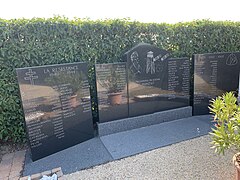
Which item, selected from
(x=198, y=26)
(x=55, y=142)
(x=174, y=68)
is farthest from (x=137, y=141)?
(x=198, y=26)

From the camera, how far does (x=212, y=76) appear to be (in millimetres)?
4336

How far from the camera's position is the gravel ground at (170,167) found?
7.94ft

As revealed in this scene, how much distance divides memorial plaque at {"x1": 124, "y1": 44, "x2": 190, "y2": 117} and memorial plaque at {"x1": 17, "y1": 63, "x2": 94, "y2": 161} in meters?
0.96

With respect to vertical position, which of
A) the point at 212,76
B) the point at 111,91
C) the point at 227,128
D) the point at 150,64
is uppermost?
the point at 150,64

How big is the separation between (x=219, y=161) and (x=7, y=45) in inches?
138

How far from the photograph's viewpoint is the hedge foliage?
2900 millimetres

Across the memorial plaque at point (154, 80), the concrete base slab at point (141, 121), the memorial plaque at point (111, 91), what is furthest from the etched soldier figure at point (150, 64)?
the concrete base slab at point (141, 121)

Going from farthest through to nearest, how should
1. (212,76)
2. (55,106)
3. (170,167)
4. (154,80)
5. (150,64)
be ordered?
(212,76)
(154,80)
(150,64)
(55,106)
(170,167)

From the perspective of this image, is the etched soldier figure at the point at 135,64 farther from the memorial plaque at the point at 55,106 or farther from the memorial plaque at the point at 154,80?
the memorial plaque at the point at 55,106

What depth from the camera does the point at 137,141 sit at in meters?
3.29

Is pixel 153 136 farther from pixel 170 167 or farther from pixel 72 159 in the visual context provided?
pixel 72 159

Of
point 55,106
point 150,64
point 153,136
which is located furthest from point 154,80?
point 55,106

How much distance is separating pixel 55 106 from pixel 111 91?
1.07m

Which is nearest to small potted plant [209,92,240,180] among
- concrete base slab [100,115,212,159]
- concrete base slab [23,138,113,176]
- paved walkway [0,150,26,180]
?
concrete base slab [100,115,212,159]
